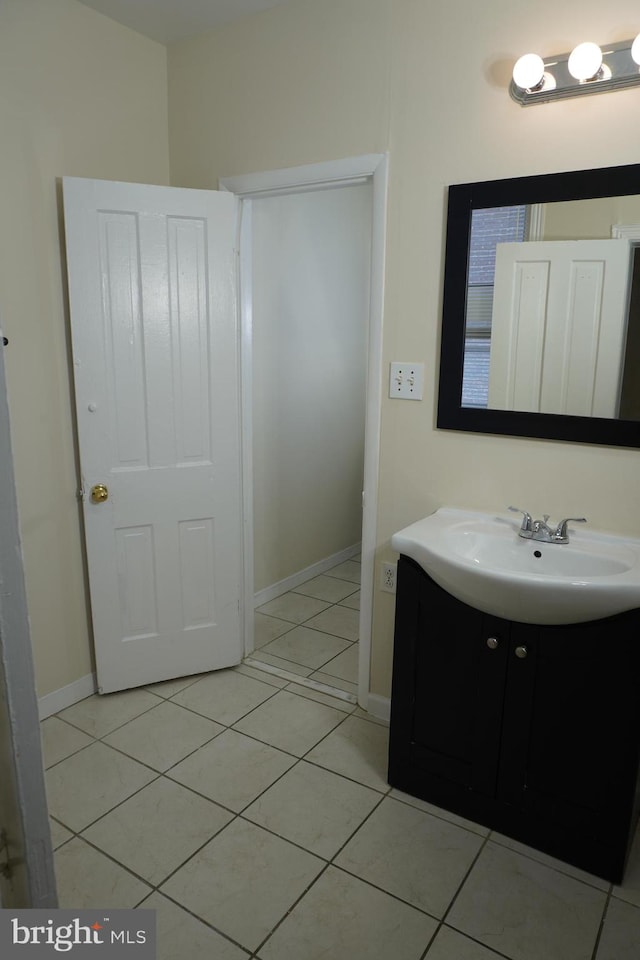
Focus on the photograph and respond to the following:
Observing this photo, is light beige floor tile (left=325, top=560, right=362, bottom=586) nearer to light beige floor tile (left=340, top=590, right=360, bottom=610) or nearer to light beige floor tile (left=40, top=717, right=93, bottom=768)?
light beige floor tile (left=340, top=590, right=360, bottom=610)

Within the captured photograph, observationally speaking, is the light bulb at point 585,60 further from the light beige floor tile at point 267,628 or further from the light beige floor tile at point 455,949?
the light beige floor tile at point 267,628

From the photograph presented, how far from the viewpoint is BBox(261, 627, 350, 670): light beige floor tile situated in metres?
3.03

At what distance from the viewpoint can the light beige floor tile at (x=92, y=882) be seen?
1.71 meters

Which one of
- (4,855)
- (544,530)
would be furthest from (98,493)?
(4,855)

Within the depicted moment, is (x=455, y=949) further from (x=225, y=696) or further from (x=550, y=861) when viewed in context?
(x=225, y=696)

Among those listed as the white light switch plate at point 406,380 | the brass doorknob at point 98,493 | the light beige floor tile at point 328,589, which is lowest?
the light beige floor tile at point 328,589

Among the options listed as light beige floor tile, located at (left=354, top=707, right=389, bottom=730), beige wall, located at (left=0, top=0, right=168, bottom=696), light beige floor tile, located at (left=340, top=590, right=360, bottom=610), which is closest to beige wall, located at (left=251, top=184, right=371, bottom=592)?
light beige floor tile, located at (left=340, top=590, right=360, bottom=610)

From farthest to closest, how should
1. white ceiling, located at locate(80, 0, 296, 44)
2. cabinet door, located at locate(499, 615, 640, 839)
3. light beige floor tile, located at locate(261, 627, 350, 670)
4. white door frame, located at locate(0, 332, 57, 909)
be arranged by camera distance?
1. light beige floor tile, located at locate(261, 627, 350, 670)
2. white ceiling, located at locate(80, 0, 296, 44)
3. cabinet door, located at locate(499, 615, 640, 839)
4. white door frame, located at locate(0, 332, 57, 909)

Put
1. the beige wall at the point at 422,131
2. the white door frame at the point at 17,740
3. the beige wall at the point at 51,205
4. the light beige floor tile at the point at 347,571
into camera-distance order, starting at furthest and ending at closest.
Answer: the light beige floor tile at the point at 347,571
the beige wall at the point at 51,205
the beige wall at the point at 422,131
the white door frame at the point at 17,740

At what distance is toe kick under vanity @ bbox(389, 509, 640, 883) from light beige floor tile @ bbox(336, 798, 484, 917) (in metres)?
0.10

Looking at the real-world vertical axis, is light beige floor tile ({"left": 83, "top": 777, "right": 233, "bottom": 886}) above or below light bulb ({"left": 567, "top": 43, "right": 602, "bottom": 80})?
below

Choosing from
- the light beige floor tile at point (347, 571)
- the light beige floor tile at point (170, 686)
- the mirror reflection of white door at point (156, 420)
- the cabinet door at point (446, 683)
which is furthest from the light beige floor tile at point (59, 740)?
the light beige floor tile at point (347, 571)

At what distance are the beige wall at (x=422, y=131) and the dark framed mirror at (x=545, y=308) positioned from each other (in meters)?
0.06

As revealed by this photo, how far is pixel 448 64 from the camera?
2064 millimetres
